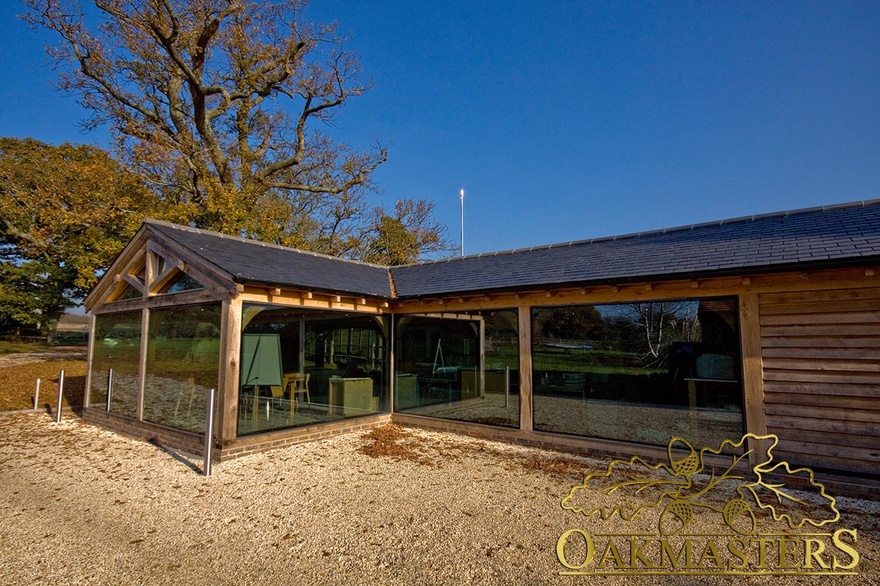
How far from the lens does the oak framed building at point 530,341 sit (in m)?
5.81

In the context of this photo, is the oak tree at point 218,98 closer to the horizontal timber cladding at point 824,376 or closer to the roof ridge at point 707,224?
the roof ridge at point 707,224

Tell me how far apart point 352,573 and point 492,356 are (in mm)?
5859

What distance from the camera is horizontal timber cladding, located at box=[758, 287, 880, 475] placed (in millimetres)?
5504

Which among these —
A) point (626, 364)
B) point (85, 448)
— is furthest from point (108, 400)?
point (626, 364)

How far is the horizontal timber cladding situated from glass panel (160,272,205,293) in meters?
8.50

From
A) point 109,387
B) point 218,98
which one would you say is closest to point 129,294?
point 109,387

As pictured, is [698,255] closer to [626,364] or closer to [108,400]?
[626,364]

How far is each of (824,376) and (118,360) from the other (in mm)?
11937

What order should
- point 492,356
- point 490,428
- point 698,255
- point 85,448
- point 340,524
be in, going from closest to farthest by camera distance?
point 340,524
point 698,255
point 85,448
point 490,428
point 492,356

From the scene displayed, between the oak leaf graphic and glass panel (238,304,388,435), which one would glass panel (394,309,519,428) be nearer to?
glass panel (238,304,388,435)

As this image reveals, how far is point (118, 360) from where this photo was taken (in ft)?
31.1

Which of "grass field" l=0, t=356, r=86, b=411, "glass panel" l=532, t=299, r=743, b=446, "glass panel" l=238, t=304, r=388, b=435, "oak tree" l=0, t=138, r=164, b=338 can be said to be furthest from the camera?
"oak tree" l=0, t=138, r=164, b=338

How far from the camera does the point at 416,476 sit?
6066 mm

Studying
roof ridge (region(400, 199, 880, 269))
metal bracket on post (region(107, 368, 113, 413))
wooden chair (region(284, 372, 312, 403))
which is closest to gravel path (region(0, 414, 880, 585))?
wooden chair (region(284, 372, 312, 403))
